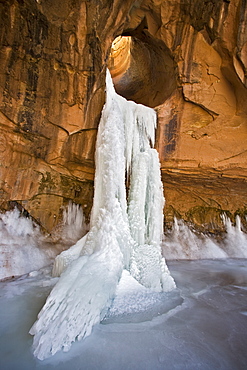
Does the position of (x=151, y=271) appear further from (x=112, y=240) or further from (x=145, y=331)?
(x=145, y=331)

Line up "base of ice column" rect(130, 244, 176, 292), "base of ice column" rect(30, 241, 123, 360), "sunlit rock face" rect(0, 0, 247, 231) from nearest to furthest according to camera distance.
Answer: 1. "base of ice column" rect(30, 241, 123, 360)
2. "base of ice column" rect(130, 244, 176, 292)
3. "sunlit rock face" rect(0, 0, 247, 231)

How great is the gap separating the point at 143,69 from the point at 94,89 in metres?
3.68

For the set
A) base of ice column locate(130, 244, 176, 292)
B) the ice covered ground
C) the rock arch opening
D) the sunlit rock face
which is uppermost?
the rock arch opening

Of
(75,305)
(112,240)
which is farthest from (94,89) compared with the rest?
(75,305)

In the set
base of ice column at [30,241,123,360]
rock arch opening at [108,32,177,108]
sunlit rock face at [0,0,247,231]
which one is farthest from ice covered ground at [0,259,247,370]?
rock arch opening at [108,32,177,108]

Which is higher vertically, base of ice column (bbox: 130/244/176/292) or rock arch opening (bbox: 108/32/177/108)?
rock arch opening (bbox: 108/32/177/108)

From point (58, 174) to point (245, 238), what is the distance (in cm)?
769

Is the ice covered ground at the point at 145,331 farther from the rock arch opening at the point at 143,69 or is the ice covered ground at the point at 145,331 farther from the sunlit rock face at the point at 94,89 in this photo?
the rock arch opening at the point at 143,69

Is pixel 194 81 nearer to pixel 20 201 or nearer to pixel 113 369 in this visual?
pixel 20 201

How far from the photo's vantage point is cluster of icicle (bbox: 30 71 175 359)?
2.49 m

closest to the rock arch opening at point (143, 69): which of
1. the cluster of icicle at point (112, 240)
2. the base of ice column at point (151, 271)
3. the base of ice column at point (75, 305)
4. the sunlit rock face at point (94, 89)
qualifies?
the sunlit rock face at point (94, 89)

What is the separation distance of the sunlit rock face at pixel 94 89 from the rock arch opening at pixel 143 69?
6 cm

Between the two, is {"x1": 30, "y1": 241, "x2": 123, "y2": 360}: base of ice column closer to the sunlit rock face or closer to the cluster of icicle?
the cluster of icicle

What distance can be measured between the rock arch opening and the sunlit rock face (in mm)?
65
